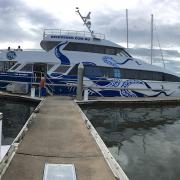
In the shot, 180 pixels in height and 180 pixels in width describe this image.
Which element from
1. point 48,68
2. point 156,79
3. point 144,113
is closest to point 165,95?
point 156,79

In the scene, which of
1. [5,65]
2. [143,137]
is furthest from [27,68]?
[143,137]

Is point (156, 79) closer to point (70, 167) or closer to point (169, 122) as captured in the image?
point (169, 122)

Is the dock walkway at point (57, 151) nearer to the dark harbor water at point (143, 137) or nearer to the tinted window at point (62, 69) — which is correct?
the dark harbor water at point (143, 137)

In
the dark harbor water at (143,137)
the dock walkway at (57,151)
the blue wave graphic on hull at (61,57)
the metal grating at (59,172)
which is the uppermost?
the blue wave graphic on hull at (61,57)

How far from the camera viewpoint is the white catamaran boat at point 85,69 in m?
21.1

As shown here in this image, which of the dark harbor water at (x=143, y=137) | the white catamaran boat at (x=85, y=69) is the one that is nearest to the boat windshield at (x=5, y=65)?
the white catamaran boat at (x=85, y=69)

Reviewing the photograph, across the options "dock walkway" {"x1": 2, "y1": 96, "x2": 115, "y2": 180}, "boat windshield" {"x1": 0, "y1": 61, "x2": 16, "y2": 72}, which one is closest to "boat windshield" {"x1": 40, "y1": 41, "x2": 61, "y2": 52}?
"boat windshield" {"x1": 0, "y1": 61, "x2": 16, "y2": 72}

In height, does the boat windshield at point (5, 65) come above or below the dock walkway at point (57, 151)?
above

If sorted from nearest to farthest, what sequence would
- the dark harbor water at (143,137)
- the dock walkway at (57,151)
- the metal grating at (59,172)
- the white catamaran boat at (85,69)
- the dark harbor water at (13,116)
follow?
the metal grating at (59,172), the dock walkway at (57,151), the dark harbor water at (143,137), the dark harbor water at (13,116), the white catamaran boat at (85,69)

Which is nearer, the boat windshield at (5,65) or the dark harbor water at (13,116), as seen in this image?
the dark harbor water at (13,116)

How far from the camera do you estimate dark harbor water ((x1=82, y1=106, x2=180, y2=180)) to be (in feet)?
28.5

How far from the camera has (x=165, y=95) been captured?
2389 centimetres

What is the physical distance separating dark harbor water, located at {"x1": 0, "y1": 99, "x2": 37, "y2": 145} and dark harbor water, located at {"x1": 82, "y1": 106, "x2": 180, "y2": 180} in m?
3.25

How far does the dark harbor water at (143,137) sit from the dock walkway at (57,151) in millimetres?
1339
